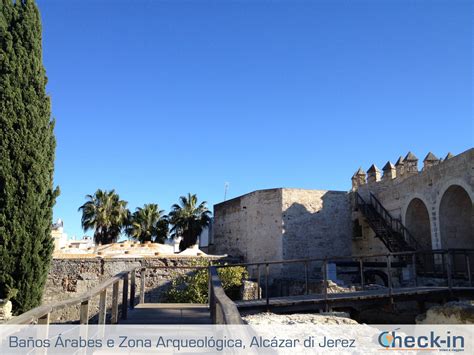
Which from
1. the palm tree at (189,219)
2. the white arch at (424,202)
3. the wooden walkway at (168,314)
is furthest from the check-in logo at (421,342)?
the palm tree at (189,219)

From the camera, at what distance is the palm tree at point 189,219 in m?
29.4

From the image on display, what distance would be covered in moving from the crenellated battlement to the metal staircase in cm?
86

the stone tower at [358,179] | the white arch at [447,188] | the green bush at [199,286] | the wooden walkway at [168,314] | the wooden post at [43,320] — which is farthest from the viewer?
the stone tower at [358,179]

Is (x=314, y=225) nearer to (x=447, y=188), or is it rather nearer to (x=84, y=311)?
(x=447, y=188)

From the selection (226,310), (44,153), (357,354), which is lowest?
(357,354)

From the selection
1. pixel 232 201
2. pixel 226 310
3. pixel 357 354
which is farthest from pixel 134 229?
pixel 226 310

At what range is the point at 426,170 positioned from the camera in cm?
1587

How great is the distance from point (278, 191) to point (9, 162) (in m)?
13.3

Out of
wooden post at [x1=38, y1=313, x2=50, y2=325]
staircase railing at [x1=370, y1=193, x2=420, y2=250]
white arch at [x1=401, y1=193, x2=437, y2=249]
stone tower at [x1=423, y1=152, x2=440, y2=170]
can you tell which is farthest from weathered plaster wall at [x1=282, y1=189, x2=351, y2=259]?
wooden post at [x1=38, y1=313, x2=50, y2=325]

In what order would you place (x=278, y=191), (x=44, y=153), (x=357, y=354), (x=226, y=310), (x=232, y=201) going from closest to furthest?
A: (x=226, y=310), (x=357, y=354), (x=44, y=153), (x=278, y=191), (x=232, y=201)

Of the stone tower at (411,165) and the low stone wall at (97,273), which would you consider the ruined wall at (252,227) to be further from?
the stone tower at (411,165)

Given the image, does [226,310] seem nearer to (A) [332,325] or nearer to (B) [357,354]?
(B) [357,354]

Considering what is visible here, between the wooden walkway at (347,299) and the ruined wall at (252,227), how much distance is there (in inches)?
383

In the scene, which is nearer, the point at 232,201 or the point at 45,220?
the point at 45,220
